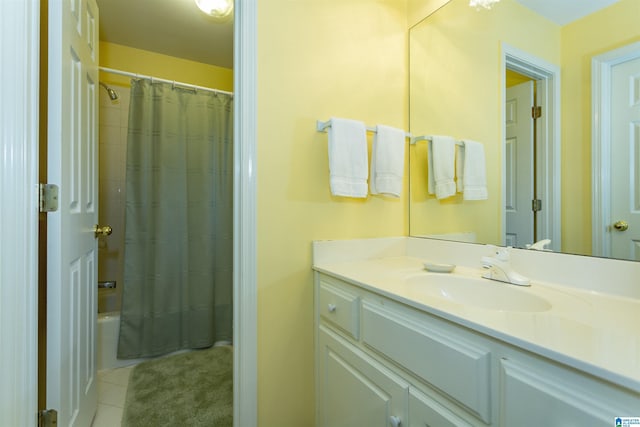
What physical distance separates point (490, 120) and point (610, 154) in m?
0.44

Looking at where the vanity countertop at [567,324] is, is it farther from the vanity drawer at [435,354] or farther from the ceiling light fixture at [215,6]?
the ceiling light fixture at [215,6]

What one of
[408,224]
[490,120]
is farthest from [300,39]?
[408,224]

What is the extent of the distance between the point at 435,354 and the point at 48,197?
3.89ft

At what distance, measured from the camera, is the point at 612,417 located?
42 cm

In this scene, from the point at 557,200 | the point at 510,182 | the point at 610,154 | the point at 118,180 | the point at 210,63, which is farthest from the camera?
the point at 210,63

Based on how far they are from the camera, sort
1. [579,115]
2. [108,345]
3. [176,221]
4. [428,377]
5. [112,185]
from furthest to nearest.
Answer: [112,185] < [176,221] < [108,345] < [579,115] < [428,377]

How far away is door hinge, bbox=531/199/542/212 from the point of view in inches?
41.9

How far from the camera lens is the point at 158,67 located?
8.18 ft

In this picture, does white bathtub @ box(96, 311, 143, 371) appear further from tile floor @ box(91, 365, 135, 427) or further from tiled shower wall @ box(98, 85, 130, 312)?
tiled shower wall @ box(98, 85, 130, 312)

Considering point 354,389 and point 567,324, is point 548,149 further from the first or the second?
point 354,389

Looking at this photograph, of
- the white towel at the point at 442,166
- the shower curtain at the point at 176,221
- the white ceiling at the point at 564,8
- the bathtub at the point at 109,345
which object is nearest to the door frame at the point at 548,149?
the white ceiling at the point at 564,8

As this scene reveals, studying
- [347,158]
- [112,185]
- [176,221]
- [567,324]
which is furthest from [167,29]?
[567,324]

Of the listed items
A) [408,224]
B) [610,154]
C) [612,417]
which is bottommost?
[612,417]

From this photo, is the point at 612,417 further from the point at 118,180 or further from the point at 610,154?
the point at 118,180
